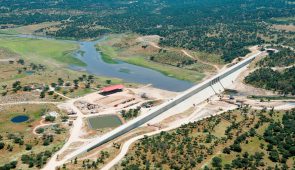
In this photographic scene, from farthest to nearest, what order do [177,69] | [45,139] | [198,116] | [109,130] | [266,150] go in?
[177,69], [198,116], [109,130], [45,139], [266,150]

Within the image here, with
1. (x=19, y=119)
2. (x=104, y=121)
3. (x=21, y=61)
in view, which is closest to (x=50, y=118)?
(x=19, y=119)

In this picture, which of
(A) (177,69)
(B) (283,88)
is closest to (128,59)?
(A) (177,69)

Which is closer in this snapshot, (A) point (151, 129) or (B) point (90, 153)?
(B) point (90, 153)

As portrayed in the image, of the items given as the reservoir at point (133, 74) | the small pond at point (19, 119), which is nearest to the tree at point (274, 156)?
the reservoir at point (133, 74)

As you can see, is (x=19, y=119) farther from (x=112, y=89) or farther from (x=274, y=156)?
(x=274, y=156)

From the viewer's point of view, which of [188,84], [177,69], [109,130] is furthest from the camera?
[177,69]

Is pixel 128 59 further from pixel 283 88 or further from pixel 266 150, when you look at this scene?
pixel 266 150
